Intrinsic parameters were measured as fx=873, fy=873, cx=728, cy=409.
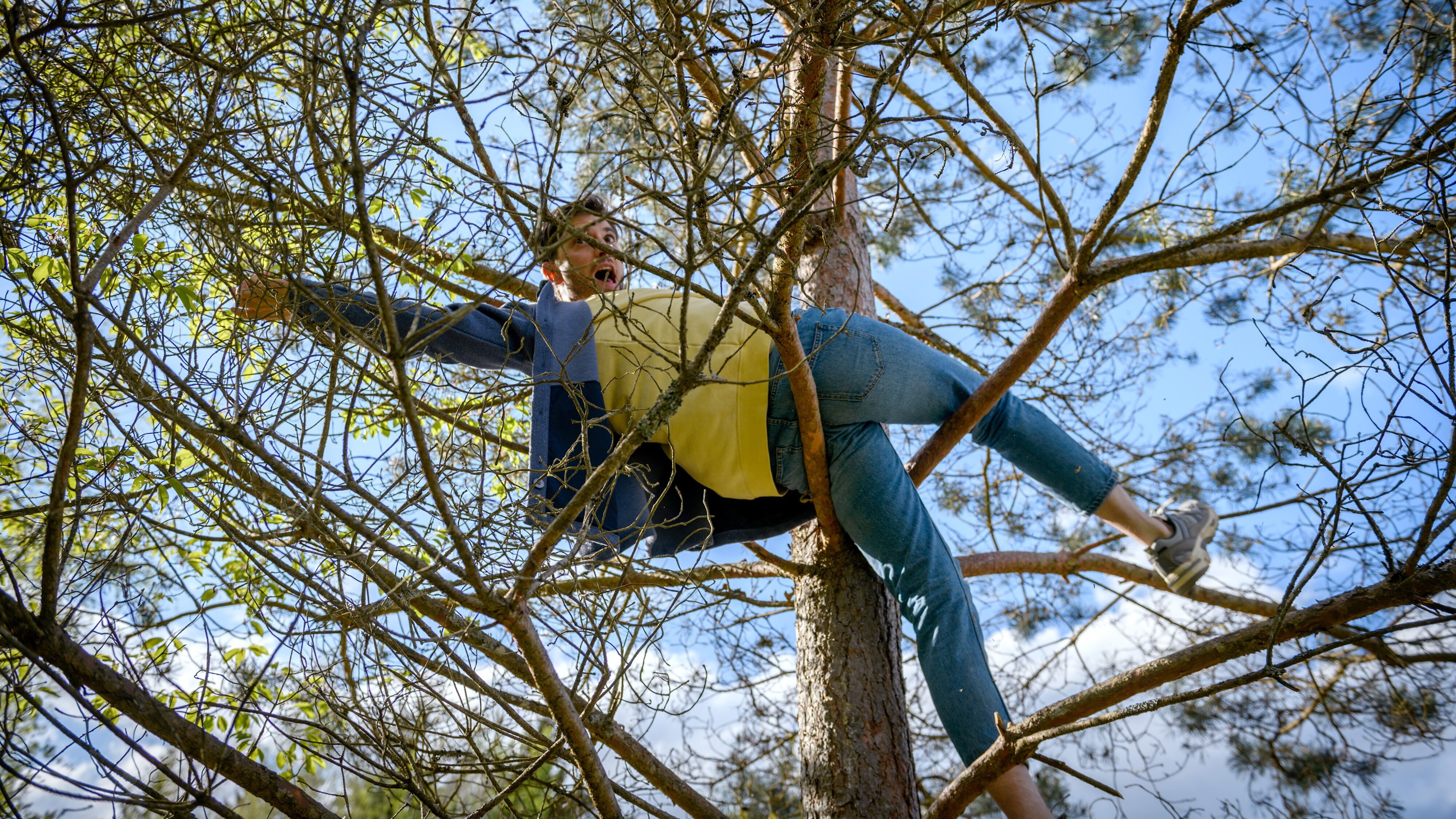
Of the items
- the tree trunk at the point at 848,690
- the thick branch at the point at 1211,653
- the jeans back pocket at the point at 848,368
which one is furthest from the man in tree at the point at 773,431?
the thick branch at the point at 1211,653

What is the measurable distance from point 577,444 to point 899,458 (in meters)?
0.65

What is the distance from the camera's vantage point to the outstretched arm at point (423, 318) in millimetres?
1080

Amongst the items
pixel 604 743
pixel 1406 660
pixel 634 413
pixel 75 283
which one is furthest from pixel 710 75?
pixel 1406 660

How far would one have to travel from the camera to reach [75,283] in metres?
0.94

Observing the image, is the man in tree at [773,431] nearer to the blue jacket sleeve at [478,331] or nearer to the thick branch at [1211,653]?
the blue jacket sleeve at [478,331]

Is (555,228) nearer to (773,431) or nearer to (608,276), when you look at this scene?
(773,431)

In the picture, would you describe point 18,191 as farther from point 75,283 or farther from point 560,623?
point 560,623

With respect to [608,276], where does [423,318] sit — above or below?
below

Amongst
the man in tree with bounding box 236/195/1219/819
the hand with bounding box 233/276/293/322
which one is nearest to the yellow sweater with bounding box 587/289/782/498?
the man in tree with bounding box 236/195/1219/819

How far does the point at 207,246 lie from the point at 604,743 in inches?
42.7

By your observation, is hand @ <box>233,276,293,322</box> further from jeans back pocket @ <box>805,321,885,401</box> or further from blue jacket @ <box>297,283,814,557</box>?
jeans back pocket @ <box>805,321,885,401</box>

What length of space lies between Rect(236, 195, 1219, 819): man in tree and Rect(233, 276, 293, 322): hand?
85 millimetres

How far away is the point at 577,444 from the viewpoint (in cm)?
173

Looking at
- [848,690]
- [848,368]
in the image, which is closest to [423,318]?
[848,368]
